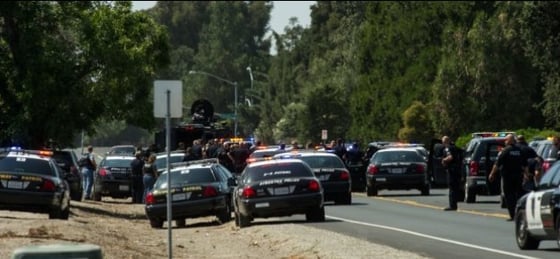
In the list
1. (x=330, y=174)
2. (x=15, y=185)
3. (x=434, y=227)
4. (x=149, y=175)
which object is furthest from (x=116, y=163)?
(x=434, y=227)

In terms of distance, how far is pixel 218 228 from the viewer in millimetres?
34031

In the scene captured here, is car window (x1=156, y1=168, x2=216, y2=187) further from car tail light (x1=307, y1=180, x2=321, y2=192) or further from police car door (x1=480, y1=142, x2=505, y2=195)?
police car door (x1=480, y1=142, x2=505, y2=195)

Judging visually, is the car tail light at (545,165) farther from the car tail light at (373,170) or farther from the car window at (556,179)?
the car tail light at (373,170)

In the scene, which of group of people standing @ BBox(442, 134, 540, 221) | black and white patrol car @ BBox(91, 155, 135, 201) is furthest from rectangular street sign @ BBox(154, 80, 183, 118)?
black and white patrol car @ BBox(91, 155, 135, 201)

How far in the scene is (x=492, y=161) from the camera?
126 feet

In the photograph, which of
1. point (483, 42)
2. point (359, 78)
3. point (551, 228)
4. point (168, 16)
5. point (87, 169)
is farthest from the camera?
point (168, 16)

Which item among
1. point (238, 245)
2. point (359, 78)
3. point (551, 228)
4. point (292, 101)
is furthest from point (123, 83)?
point (292, 101)

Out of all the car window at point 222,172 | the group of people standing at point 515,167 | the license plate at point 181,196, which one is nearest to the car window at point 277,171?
the license plate at point 181,196

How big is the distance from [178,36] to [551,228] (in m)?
175

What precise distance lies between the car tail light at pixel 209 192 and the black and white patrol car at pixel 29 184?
3136mm

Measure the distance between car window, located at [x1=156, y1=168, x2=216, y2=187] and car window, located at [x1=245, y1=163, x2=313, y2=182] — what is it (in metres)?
2.47

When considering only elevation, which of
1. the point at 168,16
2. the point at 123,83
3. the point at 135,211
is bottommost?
the point at 135,211

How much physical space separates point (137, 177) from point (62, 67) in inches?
168

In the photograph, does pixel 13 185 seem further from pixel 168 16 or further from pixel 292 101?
pixel 168 16
